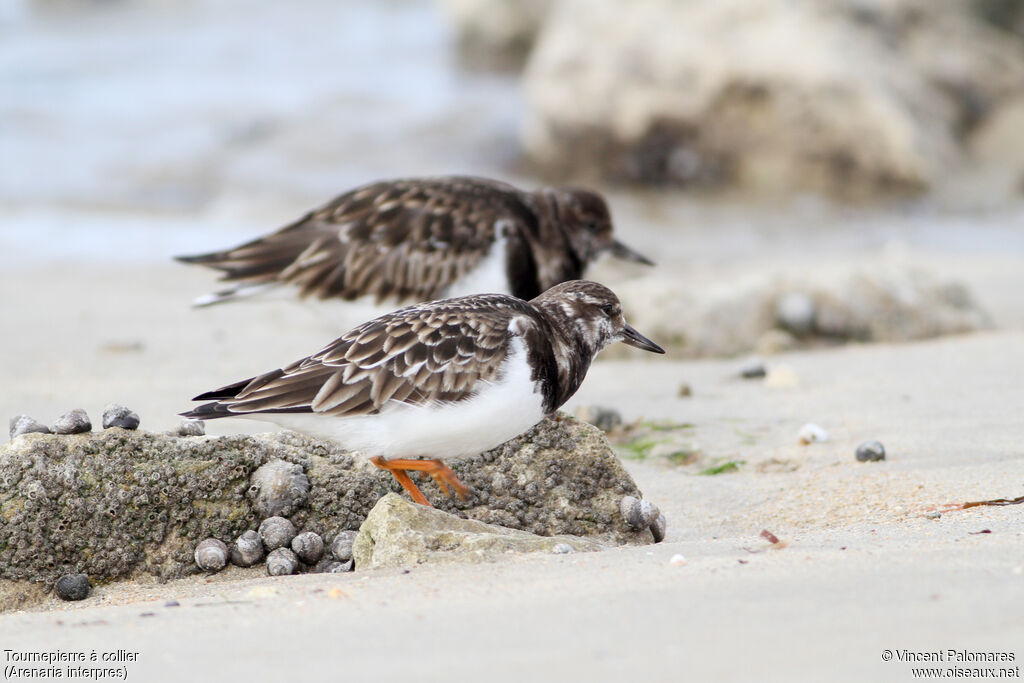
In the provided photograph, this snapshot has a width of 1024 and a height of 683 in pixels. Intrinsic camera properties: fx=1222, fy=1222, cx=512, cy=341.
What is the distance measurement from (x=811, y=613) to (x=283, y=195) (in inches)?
383

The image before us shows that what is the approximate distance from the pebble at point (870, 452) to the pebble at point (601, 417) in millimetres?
984

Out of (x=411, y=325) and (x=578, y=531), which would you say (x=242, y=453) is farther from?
(x=578, y=531)

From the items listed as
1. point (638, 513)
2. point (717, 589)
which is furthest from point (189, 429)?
point (717, 589)

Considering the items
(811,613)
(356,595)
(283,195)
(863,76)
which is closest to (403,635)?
(356,595)

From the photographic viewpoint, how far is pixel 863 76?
32.8 ft

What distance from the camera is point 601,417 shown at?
459 centimetres

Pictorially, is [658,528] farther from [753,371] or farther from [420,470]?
[753,371]

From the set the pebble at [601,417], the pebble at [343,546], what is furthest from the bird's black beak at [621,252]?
the pebble at [343,546]

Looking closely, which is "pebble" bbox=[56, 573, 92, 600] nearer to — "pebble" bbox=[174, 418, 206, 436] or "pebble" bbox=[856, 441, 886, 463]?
"pebble" bbox=[174, 418, 206, 436]

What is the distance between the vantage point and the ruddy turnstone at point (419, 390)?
121 inches

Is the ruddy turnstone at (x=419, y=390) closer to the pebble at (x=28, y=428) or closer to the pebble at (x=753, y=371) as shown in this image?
the pebble at (x=28, y=428)

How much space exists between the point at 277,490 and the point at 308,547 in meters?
0.19

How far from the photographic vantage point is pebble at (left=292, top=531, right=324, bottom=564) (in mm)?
3045

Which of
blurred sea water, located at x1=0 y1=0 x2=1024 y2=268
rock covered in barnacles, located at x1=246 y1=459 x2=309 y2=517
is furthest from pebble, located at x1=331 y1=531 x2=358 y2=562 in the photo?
blurred sea water, located at x1=0 y1=0 x2=1024 y2=268
